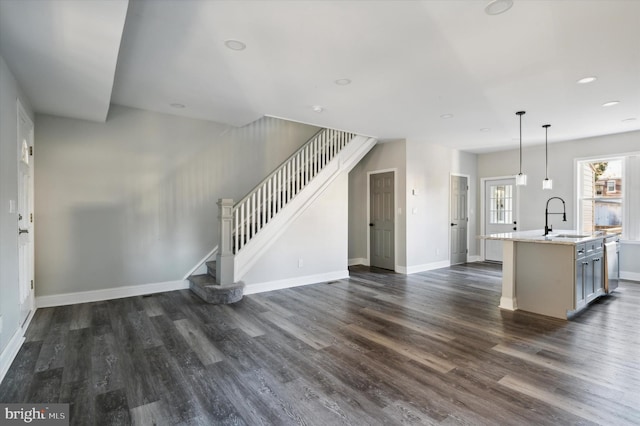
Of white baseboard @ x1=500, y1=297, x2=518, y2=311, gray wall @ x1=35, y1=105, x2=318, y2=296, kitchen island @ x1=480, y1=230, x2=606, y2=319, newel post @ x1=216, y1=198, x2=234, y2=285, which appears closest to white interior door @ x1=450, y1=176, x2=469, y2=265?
kitchen island @ x1=480, y1=230, x2=606, y2=319

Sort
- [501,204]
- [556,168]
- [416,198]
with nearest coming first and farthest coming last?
[416,198] → [556,168] → [501,204]

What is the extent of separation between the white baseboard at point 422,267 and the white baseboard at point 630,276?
9.62 ft

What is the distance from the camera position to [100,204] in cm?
443

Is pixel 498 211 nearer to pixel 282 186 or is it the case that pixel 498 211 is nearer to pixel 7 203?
pixel 282 186

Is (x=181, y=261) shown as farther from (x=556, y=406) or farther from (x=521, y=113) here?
(x=521, y=113)

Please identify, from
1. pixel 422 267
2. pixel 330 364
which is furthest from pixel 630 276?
pixel 330 364

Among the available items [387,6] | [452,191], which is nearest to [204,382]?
[387,6]

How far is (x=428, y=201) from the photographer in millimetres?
6660

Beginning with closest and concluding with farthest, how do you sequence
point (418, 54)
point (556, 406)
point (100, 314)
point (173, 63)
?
point (556, 406)
point (418, 54)
point (173, 63)
point (100, 314)

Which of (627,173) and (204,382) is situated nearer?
(204,382)

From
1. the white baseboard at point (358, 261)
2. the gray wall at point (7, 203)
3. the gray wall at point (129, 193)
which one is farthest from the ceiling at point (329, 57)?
the white baseboard at point (358, 261)

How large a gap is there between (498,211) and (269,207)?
220 inches

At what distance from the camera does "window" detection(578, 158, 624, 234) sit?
593cm

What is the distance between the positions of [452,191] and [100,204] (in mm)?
6610
